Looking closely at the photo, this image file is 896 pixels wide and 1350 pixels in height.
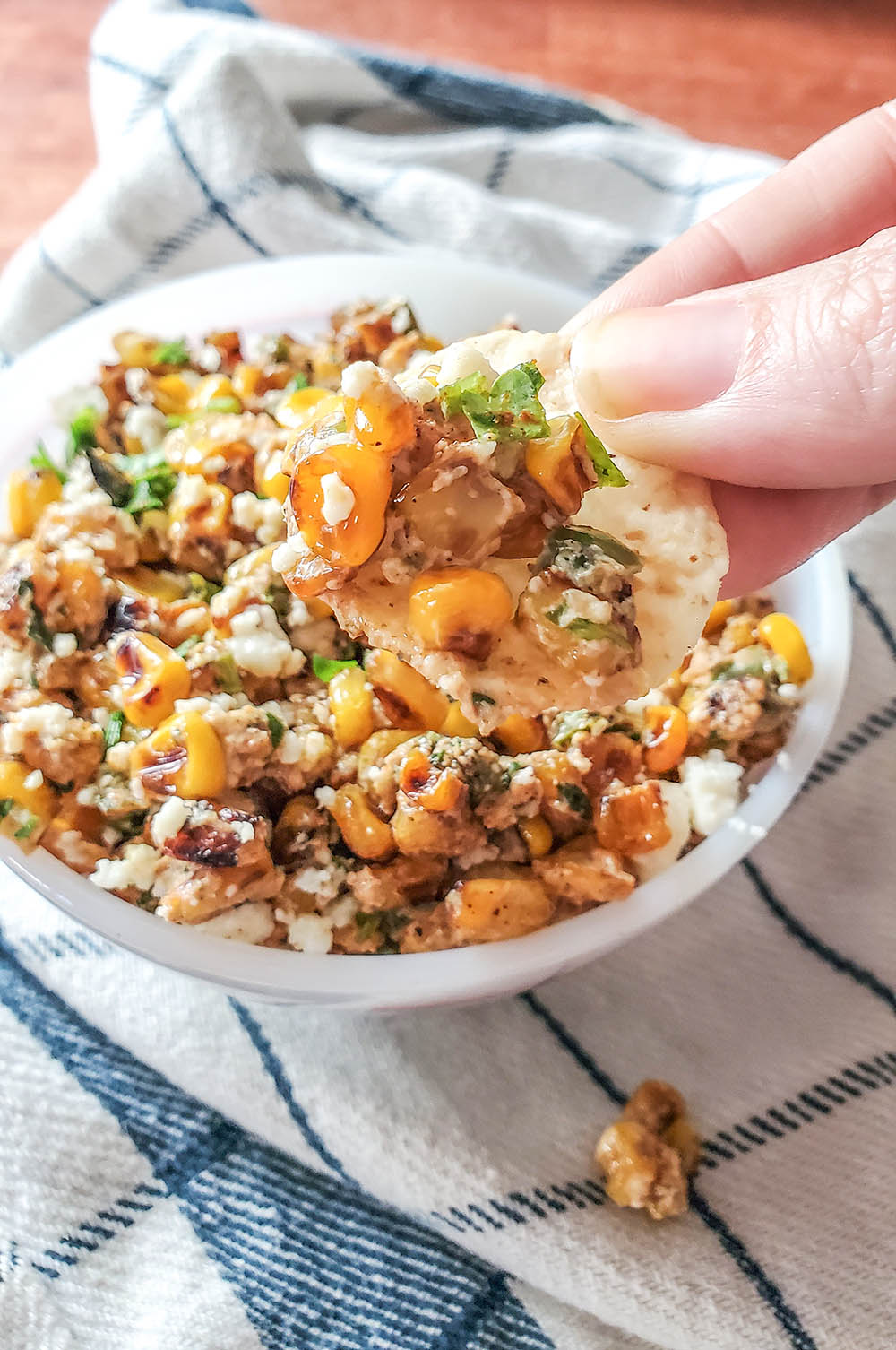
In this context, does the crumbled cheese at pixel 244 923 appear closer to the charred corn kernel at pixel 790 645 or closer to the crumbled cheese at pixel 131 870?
the crumbled cheese at pixel 131 870

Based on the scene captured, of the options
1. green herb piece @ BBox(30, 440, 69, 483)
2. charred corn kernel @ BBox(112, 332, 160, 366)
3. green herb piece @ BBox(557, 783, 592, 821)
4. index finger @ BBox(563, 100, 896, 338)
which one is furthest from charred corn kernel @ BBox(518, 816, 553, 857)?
charred corn kernel @ BBox(112, 332, 160, 366)

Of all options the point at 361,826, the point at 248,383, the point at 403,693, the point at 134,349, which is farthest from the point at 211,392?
the point at 361,826

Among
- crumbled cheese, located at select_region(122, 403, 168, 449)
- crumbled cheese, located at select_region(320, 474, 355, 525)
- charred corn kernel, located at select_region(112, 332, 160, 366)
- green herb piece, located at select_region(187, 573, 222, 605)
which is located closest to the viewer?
crumbled cheese, located at select_region(320, 474, 355, 525)

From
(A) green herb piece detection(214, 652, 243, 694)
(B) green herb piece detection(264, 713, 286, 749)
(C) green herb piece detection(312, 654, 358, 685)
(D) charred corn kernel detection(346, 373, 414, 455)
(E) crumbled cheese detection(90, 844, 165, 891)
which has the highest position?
(D) charred corn kernel detection(346, 373, 414, 455)

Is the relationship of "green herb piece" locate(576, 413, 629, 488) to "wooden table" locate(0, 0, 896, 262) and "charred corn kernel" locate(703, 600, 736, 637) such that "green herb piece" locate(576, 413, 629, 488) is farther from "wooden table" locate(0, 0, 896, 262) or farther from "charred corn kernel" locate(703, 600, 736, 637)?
"wooden table" locate(0, 0, 896, 262)

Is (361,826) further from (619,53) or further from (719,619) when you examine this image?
(619,53)

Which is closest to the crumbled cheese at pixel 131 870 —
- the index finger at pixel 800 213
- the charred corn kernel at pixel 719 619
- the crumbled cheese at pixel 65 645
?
the crumbled cheese at pixel 65 645
